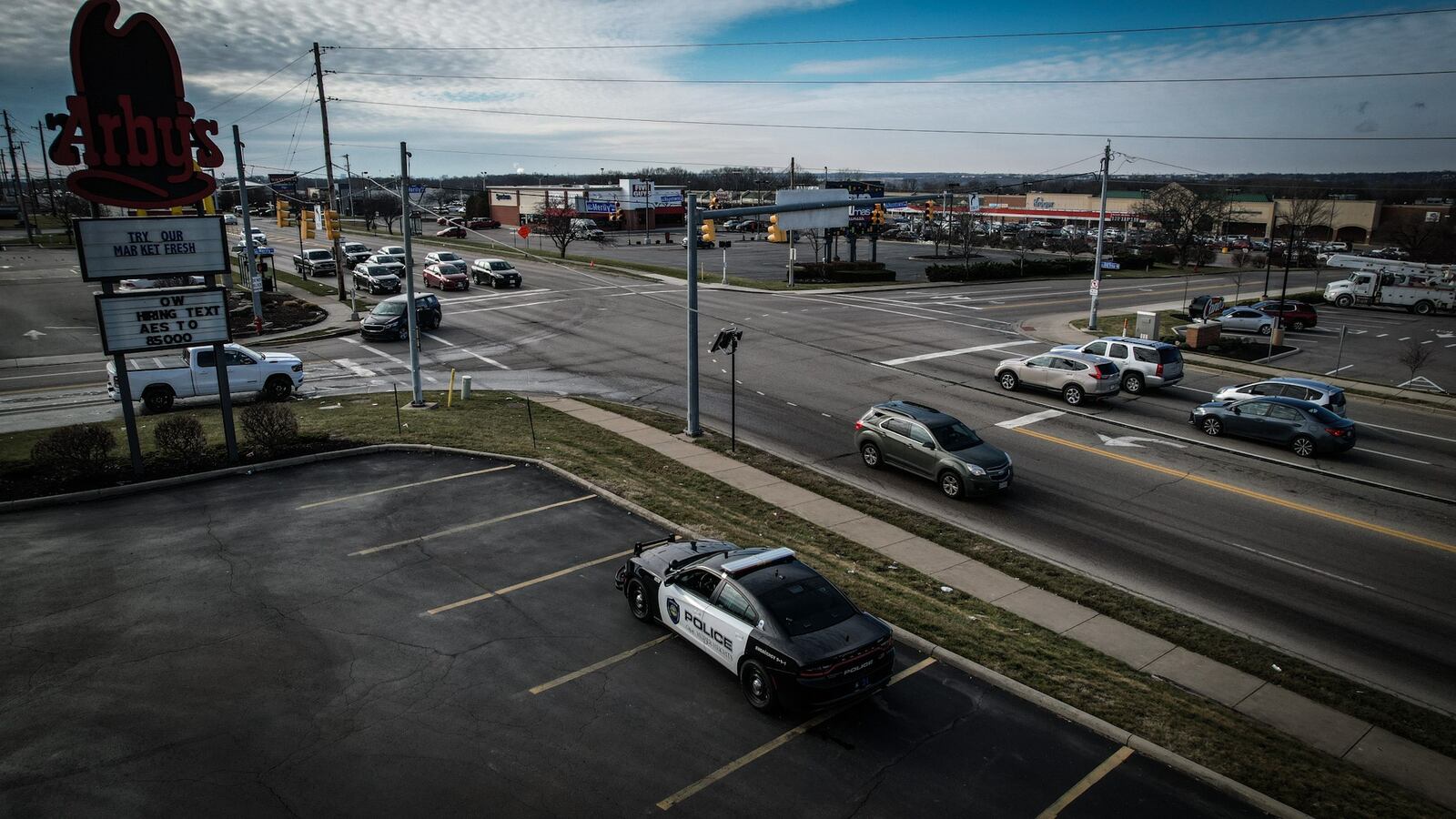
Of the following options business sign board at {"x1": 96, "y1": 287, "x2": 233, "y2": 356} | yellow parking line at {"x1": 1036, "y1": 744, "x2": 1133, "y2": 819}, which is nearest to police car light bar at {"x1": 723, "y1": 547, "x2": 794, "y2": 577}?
yellow parking line at {"x1": 1036, "y1": 744, "x2": 1133, "y2": 819}

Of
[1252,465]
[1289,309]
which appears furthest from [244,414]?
[1289,309]

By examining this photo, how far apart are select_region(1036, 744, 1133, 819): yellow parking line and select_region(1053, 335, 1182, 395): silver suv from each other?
20.1 metres

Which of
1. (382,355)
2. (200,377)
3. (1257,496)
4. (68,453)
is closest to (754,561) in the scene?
(1257,496)

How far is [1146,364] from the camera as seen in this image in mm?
27156

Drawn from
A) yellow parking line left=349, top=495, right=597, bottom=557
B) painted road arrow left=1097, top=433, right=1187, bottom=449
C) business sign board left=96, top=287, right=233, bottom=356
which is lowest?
painted road arrow left=1097, top=433, right=1187, bottom=449

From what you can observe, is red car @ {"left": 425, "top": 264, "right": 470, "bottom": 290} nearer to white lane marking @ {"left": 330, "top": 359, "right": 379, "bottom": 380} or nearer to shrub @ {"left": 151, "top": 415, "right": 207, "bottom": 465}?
white lane marking @ {"left": 330, "top": 359, "right": 379, "bottom": 380}

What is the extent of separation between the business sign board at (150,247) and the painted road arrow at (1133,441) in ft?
74.4

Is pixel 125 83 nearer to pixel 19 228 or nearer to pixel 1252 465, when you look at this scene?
pixel 1252 465

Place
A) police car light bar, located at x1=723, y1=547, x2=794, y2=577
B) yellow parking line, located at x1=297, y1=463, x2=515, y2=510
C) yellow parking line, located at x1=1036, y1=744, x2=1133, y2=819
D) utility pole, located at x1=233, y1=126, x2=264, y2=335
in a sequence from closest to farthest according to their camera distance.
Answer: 1. yellow parking line, located at x1=1036, y1=744, x2=1133, y2=819
2. police car light bar, located at x1=723, y1=547, x2=794, y2=577
3. yellow parking line, located at x1=297, y1=463, x2=515, y2=510
4. utility pole, located at x1=233, y1=126, x2=264, y2=335

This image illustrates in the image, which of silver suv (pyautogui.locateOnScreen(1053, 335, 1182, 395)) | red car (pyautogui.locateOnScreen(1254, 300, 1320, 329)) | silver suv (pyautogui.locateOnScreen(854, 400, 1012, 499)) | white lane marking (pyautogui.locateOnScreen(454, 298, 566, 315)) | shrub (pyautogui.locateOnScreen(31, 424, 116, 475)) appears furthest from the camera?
white lane marking (pyautogui.locateOnScreen(454, 298, 566, 315))

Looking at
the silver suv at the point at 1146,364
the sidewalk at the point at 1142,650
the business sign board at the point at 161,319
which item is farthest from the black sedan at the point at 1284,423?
the business sign board at the point at 161,319

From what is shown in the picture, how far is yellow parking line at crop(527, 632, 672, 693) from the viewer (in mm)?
10203

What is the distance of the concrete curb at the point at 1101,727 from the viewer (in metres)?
8.53

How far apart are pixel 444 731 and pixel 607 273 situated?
5435 centimetres
